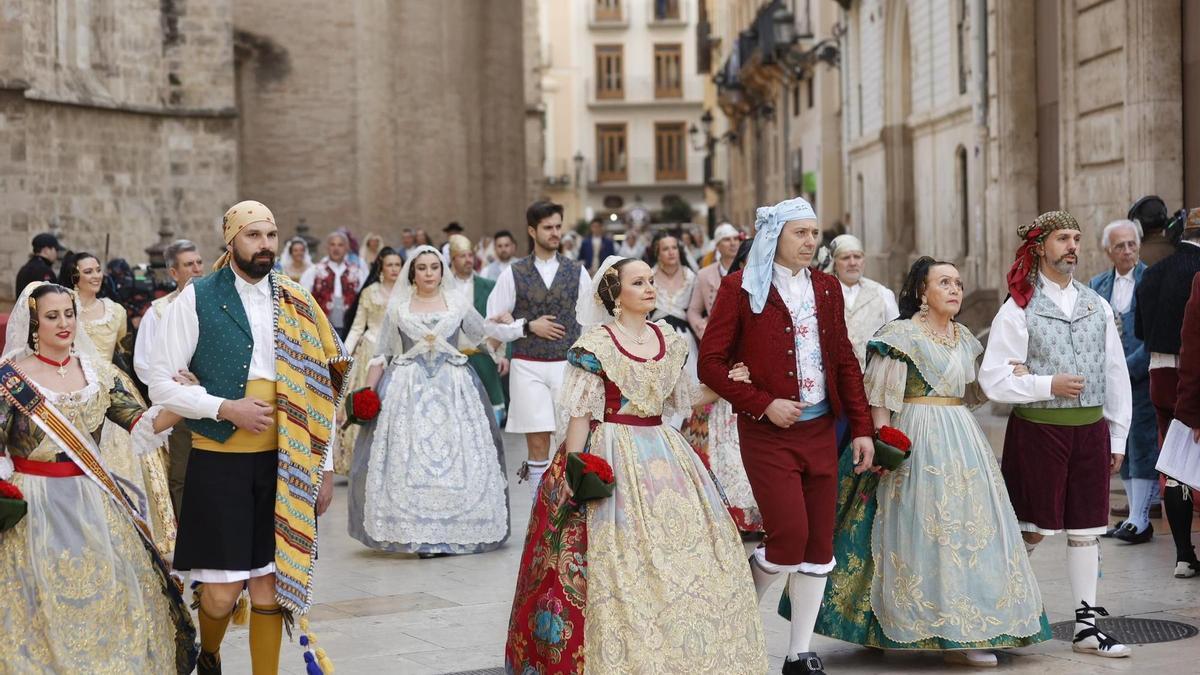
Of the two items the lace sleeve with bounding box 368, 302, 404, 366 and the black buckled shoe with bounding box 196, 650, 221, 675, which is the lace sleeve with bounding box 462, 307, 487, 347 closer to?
the lace sleeve with bounding box 368, 302, 404, 366

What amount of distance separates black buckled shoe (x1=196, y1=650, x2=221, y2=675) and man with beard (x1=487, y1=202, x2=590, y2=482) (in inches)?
153

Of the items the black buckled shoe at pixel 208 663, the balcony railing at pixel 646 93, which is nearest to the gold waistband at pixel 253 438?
the black buckled shoe at pixel 208 663

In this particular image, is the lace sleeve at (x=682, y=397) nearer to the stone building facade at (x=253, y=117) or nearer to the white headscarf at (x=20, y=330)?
the white headscarf at (x=20, y=330)

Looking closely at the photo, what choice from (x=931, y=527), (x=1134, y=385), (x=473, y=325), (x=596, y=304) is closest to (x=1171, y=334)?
(x=1134, y=385)

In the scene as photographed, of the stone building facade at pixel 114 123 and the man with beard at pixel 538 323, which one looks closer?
the man with beard at pixel 538 323

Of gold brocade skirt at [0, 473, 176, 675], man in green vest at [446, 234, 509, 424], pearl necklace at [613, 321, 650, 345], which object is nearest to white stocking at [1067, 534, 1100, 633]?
pearl necklace at [613, 321, 650, 345]

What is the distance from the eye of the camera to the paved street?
7.31m

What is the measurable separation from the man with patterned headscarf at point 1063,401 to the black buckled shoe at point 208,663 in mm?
3287

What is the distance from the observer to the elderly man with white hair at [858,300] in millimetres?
10102

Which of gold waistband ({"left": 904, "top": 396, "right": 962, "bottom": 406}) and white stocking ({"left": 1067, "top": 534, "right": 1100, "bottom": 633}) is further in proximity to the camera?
white stocking ({"left": 1067, "top": 534, "right": 1100, "bottom": 633})

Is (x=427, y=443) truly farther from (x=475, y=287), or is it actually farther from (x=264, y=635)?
(x=475, y=287)

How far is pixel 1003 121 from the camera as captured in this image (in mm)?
18672

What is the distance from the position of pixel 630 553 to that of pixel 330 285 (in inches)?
417

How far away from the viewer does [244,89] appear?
97.8ft
